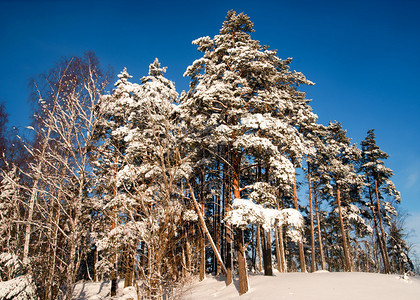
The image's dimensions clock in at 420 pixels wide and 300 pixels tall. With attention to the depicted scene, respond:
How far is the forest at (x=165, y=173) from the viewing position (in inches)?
219

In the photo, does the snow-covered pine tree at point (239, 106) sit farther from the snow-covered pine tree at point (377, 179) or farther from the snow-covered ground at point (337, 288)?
the snow-covered pine tree at point (377, 179)

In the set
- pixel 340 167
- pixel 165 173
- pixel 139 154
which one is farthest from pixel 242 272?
pixel 340 167

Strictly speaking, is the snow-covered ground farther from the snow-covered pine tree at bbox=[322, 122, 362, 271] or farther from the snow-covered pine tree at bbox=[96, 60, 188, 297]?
the snow-covered pine tree at bbox=[322, 122, 362, 271]

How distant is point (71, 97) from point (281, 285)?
9611 mm

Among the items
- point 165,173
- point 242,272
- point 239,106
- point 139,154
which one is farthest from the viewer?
point 139,154

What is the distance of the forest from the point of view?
555 centimetres

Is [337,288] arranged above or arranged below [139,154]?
below

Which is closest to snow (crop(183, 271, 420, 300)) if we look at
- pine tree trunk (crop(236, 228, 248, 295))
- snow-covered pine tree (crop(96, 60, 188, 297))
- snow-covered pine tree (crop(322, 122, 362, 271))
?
pine tree trunk (crop(236, 228, 248, 295))

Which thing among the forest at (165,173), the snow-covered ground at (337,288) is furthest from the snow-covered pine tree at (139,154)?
the snow-covered ground at (337,288)

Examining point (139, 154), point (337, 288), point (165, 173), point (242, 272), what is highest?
point (139, 154)

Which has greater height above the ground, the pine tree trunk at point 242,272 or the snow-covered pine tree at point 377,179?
the snow-covered pine tree at point 377,179

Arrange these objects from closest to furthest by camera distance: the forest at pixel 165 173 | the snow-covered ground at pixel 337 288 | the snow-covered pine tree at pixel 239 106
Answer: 1. the forest at pixel 165 173
2. the snow-covered ground at pixel 337 288
3. the snow-covered pine tree at pixel 239 106

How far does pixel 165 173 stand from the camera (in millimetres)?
6238

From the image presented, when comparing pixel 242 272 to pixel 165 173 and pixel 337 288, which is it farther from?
pixel 165 173
